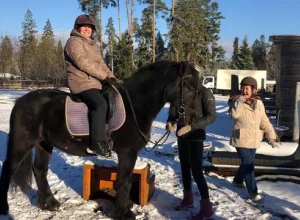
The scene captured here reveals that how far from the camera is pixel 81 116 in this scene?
4.38 metres

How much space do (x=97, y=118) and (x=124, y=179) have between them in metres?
0.88

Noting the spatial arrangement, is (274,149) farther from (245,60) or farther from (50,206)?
(245,60)

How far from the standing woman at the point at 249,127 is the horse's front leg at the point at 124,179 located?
1881mm

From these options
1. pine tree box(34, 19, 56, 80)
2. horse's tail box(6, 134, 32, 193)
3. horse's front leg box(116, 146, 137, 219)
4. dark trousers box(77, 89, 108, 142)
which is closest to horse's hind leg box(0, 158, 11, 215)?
horse's tail box(6, 134, 32, 193)

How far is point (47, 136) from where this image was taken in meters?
4.63

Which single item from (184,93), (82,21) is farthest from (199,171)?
(82,21)

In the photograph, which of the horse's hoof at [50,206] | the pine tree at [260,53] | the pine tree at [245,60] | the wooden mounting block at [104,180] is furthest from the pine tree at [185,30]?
the horse's hoof at [50,206]

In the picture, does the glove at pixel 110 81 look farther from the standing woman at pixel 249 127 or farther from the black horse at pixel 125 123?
the standing woman at pixel 249 127

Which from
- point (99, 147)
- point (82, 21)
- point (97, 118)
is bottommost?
point (99, 147)

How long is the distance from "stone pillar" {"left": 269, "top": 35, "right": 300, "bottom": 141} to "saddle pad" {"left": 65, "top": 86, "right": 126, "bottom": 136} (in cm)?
793

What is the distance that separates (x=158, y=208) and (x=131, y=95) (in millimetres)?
1699

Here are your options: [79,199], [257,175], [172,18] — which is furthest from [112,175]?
[172,18]

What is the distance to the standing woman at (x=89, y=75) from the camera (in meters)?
4.24

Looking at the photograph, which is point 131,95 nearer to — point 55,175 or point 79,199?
point 79,199
